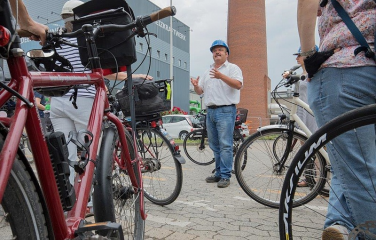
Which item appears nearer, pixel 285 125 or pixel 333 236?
pixel 333 236

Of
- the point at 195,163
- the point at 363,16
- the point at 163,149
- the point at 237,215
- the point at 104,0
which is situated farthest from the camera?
the point at 195,163

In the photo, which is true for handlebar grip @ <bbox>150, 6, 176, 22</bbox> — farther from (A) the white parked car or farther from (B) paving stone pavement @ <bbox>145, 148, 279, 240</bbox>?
(A) the white parked car

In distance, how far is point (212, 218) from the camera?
3.29 meters

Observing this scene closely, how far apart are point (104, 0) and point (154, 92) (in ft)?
4.16

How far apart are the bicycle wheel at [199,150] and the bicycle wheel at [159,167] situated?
3787 millimetres

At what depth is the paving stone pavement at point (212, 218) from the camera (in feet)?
9.11

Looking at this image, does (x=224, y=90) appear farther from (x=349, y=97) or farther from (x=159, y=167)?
(x=349, y=97)

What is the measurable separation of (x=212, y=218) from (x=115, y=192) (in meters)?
1.46

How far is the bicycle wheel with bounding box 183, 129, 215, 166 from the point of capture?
771 centimetres

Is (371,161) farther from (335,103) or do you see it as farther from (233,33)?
(233,33)

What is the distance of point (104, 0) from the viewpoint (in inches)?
99.0

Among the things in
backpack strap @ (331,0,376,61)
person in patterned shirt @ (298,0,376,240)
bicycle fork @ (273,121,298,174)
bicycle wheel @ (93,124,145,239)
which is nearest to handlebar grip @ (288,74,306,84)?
bicycle fork @ (273,121,298,174)

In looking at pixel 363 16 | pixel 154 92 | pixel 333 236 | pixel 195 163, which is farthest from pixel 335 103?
pixel 195 163

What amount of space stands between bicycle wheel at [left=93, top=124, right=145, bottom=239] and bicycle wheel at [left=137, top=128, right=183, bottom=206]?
1263 millimetres
